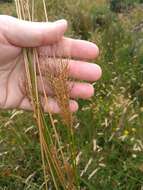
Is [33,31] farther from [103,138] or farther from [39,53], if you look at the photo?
[103,138]

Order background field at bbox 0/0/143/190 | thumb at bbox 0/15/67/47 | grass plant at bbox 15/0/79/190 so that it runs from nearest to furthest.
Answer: grass plant at bbox 15/0/79/190, thumb at bbox 0/15/67/47, background field at bbox 0/0/143/190

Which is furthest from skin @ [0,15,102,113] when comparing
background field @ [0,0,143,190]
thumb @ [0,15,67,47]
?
background field @ [0,0,143,190]

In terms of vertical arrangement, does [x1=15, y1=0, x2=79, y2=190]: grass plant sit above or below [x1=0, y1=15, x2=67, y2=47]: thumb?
below

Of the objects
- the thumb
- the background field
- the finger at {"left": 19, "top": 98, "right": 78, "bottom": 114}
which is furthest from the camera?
the background field

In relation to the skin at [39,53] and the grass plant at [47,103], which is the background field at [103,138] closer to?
the skin at [39,53]

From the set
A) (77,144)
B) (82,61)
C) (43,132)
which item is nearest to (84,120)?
(77,144)

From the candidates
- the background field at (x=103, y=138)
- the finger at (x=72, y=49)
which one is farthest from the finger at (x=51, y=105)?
the background field at (x=103, y=138)

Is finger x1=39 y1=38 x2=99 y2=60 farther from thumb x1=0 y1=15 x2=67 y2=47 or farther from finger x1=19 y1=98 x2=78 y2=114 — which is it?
finger x1=19 y1=98 x2=78 y2=114

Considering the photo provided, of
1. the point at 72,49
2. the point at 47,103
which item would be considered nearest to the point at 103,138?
the point at 72,49
